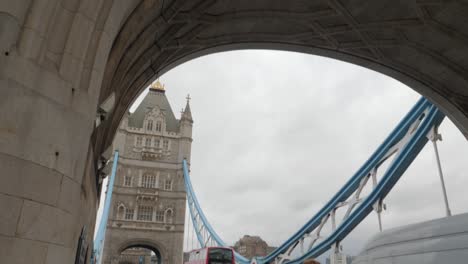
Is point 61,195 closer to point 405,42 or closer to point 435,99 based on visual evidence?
point 405,42

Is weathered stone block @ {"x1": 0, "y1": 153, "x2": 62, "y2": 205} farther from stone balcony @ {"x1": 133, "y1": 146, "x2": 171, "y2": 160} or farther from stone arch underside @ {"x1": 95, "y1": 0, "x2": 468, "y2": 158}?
stone balcony @ {"x1": 133, "y1": 146, "x2": 171, "y2": 160}

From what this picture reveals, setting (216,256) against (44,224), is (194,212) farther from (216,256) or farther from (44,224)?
(44,224)

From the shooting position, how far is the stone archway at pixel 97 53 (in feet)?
8.61

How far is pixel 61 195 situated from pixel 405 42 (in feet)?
28.8

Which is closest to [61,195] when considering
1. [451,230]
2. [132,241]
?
[451,230]

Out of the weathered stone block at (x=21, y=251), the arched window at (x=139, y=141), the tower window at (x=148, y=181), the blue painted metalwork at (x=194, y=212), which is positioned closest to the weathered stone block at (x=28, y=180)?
the weathered stone block at (x=21, y=251)

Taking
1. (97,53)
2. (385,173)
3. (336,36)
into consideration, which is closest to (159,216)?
(385,173)

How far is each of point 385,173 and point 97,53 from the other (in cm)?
2254

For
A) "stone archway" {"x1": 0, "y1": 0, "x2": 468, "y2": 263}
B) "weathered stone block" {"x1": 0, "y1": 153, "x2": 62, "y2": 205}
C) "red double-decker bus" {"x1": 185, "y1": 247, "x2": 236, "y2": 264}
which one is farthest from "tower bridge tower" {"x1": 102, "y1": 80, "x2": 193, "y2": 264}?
"weathered stone block" {"x1": 0, "y1": 153, "x2": 62, "y2": 205}

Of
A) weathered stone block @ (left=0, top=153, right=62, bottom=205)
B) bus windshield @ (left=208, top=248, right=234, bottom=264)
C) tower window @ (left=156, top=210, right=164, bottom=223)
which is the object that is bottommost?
weathered stone block @ (left=0, top=153, right=62, bottom=205)

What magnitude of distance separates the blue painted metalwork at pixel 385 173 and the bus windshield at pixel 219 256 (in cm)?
926

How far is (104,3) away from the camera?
3.45 metres

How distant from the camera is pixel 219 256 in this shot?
66.1 feet

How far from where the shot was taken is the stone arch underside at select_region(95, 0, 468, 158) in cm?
720
